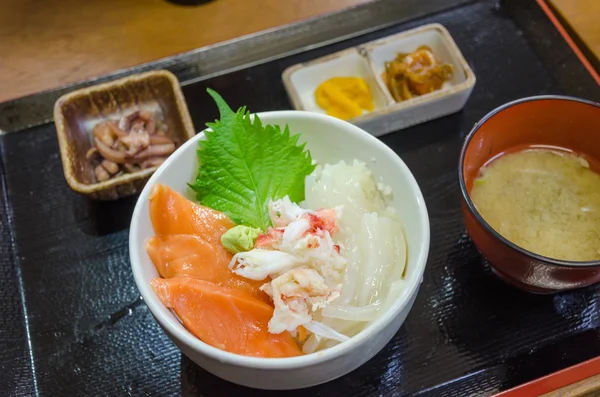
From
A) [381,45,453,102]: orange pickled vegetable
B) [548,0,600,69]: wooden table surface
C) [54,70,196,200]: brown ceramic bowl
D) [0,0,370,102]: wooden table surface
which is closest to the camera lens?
[54,70,196,200]: brown ceramic bowl

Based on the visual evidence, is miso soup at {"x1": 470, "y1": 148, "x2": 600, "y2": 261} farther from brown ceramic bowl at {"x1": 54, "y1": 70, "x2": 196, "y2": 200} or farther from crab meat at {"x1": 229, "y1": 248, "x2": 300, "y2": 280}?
brown ceramic bowl at {"x1": 54, "y1": 70, "x2": 196, "y2": 200}

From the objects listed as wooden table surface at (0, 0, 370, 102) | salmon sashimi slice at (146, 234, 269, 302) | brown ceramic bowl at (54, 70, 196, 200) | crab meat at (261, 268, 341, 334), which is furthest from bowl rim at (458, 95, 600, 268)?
wooden table surface at (0, 0, 370, 102)

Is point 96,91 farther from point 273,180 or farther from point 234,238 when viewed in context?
point 234,238

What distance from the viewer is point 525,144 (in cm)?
140

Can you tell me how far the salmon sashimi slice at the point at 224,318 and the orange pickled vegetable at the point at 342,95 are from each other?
31.6 inches

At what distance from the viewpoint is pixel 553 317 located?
128 centimetres

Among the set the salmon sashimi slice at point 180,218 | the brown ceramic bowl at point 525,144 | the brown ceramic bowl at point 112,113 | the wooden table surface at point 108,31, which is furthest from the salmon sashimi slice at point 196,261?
the wooden table surface at point 108,31

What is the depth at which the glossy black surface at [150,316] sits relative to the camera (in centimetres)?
122

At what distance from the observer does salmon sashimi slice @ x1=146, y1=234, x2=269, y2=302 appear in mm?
1082

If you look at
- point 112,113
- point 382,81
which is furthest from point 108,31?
point 382,81

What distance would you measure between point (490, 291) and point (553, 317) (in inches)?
5.7

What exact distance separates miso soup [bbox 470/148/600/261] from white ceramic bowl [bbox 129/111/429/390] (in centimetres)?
24

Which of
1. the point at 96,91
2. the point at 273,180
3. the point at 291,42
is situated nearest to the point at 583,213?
the point at 273,180

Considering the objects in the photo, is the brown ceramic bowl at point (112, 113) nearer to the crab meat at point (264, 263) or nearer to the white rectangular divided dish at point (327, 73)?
the white rectangular divided dish at point (327, 73)
